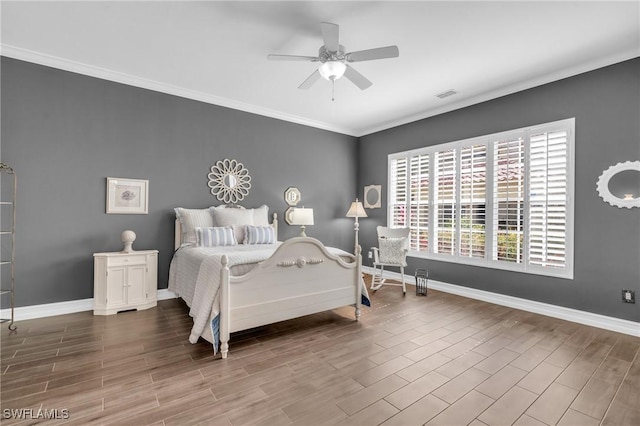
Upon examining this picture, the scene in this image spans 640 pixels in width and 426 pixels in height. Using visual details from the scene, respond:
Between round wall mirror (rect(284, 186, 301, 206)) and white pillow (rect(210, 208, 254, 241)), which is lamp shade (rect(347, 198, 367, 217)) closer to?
round wall mirror (rect(284, 186, 301, 206))

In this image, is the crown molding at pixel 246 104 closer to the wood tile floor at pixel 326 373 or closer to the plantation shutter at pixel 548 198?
the plantation shutter at pixel 548 198

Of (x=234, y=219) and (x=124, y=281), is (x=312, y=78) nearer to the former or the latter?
(x=234, y=219)

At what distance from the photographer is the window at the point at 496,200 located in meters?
3.70

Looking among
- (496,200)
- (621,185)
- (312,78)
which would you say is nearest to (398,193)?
(496,200)

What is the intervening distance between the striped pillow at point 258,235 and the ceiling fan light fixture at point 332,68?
2.25 metres

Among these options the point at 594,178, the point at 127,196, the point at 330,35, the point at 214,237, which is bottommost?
the point at 214,237

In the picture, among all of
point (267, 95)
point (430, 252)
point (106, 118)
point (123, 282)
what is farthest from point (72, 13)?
point (430, 252)

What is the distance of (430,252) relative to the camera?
5.09 meters

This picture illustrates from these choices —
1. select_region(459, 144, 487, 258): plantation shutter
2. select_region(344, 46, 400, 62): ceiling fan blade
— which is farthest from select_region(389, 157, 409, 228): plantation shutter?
select_region(344, 46, 400, 62): ceiling fan blade

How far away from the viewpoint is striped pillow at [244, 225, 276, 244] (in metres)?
4.22

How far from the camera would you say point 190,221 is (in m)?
4.12

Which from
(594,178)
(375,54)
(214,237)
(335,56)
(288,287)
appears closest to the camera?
(375,54)

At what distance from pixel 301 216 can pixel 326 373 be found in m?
3.06

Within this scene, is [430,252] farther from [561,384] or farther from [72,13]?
[72,13]
